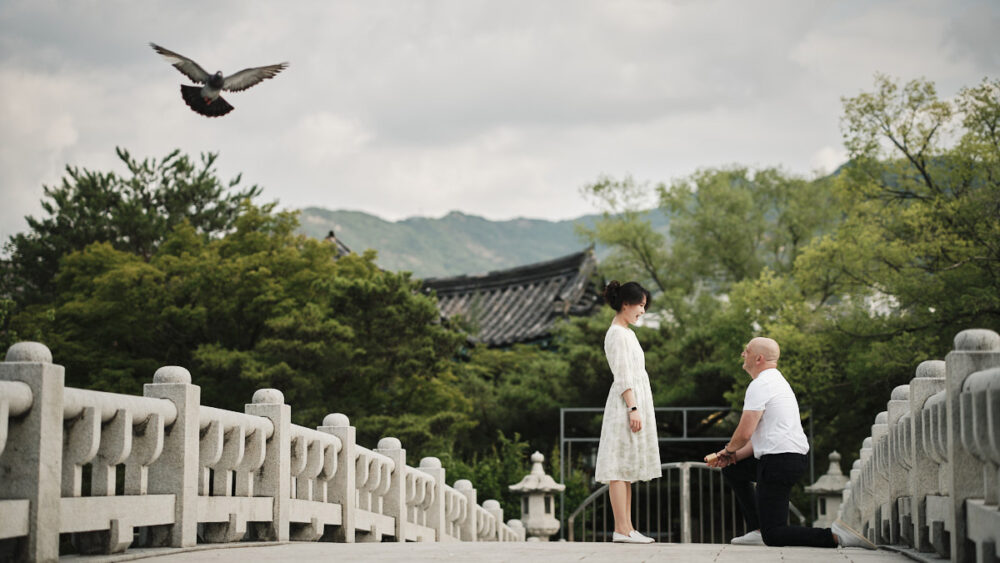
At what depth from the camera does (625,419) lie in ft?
24.4

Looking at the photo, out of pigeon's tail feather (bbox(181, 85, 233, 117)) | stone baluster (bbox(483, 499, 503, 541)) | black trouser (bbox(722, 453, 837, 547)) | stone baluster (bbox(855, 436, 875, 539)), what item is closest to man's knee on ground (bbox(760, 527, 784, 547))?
black trouser (bbox(722, 453, 837, 547))

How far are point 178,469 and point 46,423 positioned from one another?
1.36m

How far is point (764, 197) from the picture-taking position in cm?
2777

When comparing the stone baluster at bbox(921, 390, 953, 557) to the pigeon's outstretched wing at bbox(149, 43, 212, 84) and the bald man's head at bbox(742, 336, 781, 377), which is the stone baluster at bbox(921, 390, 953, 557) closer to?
the bald man's head at bbox(742, 336, 781, 377)

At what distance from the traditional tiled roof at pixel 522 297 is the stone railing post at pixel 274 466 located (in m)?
22.8

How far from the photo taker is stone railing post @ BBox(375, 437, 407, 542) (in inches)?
381

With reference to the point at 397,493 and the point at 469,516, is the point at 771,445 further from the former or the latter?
the point at 469,516

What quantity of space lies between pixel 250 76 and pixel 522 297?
23.6 metres

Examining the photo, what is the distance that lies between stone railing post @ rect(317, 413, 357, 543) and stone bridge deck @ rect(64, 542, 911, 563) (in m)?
1.55

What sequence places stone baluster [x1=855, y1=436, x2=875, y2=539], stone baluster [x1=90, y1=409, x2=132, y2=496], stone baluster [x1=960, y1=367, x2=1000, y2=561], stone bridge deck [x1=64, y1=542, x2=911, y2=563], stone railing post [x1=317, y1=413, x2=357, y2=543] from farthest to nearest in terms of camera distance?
stone baluster [x1=855, y1=436, x2=875, y2=539] < stone railing post [x1=317, y1=413, x2=357, y2=543] < stone bridge deck [x1=64, y1=542, x2=911, y2=563] < stone baluster [x1=90, y1=409, x2=132, y2=496] < stone baluster [x1=960, y1=367, x2=1000, y2=561]

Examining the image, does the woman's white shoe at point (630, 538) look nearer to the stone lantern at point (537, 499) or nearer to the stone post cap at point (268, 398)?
the stone post cap at point (268, 398)

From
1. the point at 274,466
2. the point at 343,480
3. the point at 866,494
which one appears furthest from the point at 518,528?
the point at 274,466

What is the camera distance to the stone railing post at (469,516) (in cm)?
1238

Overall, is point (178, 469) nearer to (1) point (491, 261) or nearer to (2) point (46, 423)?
(2) point (46, 423)
